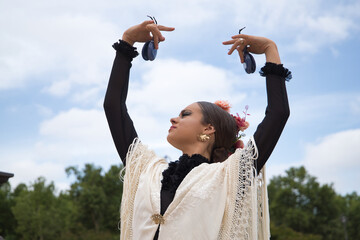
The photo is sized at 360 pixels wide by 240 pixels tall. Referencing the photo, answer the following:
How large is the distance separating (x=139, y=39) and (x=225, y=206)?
141cm

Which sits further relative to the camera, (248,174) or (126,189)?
(126,189)

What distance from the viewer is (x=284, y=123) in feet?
9.02

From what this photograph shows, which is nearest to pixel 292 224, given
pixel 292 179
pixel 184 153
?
pixel 292 179

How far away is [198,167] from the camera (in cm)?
281

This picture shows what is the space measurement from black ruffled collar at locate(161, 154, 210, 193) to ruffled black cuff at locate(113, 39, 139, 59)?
867 mm

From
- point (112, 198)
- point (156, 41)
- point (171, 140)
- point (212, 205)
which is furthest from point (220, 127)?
point (112, 198)

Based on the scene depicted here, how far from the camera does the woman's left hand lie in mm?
2945

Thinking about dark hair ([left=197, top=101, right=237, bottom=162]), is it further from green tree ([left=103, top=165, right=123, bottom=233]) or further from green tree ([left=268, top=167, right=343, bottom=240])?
green tree ([left=268, top=167, right=343, bottom=240])

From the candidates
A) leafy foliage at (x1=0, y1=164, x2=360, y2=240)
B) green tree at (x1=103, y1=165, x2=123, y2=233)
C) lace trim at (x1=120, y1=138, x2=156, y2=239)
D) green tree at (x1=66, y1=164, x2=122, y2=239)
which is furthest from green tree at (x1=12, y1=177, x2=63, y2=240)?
lace trim at (x1=120, y1=138, x2=156, y2=239)

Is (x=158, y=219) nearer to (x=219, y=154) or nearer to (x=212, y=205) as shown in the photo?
(x=212, y=205)

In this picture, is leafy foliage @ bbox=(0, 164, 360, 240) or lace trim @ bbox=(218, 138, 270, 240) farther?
leafy foliage @ bbox=(0, 164, 360, 240)

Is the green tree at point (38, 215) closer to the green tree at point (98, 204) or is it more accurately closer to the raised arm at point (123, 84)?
the green tree at point (98, 204)

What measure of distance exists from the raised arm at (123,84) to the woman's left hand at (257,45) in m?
0.48

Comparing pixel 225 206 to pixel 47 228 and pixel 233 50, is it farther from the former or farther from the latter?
pixel 47 228
